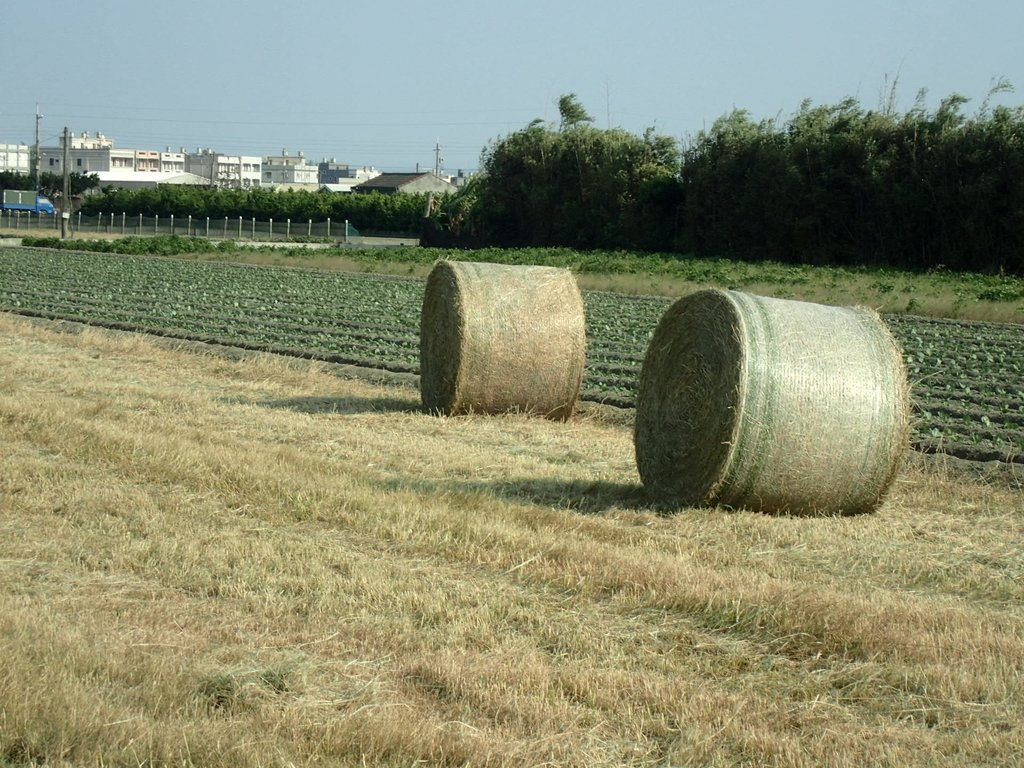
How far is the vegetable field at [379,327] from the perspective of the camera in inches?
533

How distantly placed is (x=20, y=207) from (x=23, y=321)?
88.5m


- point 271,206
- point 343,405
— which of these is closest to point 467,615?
point 343,405

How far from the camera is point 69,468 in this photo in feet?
29.3

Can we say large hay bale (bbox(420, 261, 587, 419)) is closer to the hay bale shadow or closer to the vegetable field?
the hay bale shadow

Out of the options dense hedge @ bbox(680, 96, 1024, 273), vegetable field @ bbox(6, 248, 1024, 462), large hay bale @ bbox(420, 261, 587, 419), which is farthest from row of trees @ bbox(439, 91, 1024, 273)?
large hay bale @ bbox(420, 261, 587, 419)

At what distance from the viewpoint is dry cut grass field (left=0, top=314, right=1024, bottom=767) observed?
459cm

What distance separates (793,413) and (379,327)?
13781 mm

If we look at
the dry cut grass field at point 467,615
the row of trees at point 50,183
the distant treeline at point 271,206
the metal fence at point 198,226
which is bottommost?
the dry cut grass field at point 467,615

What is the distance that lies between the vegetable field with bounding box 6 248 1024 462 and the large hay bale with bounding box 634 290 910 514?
91cm

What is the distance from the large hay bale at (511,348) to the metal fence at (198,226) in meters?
65.6

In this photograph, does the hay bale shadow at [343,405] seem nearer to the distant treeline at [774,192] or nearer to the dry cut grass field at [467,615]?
the dry cut grass field at [467,615]

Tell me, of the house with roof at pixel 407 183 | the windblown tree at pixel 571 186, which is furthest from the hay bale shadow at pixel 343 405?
the house with roof at pixel 407 183

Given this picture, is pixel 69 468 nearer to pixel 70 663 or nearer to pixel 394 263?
pixel 70 663

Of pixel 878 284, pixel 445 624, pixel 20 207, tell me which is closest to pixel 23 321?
pixel 445 624
